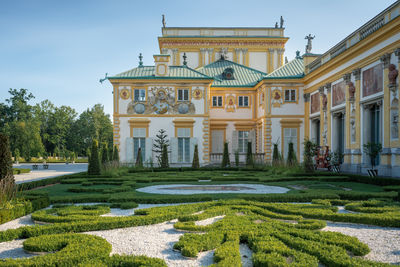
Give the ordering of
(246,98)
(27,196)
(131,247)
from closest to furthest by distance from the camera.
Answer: (131,247)
(27,196)
(246,98)

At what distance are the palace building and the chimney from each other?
0.27ft

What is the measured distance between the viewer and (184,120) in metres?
26.6

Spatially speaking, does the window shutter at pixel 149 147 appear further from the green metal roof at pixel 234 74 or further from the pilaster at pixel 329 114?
the pilaster at pixel 329 114

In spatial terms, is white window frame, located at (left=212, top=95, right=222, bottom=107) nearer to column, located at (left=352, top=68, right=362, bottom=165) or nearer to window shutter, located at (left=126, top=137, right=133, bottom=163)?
window shutter, located at (left=126, top=137, right=133, bottom=163)

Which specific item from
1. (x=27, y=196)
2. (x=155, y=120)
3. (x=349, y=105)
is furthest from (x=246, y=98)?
(x=27, y=196)

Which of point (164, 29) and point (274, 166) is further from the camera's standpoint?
point (164, 29)

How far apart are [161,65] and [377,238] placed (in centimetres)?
2373

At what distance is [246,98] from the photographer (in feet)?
98.3

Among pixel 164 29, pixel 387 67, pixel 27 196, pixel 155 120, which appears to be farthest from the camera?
pixel 164 29

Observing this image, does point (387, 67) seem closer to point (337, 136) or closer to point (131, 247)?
point (337, 136)

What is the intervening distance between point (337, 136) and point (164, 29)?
2285 cm

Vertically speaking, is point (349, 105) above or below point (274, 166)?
above

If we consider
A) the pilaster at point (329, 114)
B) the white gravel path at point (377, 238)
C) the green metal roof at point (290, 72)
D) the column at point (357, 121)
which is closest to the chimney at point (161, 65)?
the green metal roof at point (290, 72)

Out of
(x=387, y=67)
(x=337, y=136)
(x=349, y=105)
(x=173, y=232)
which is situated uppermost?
(x=387, y=67)
